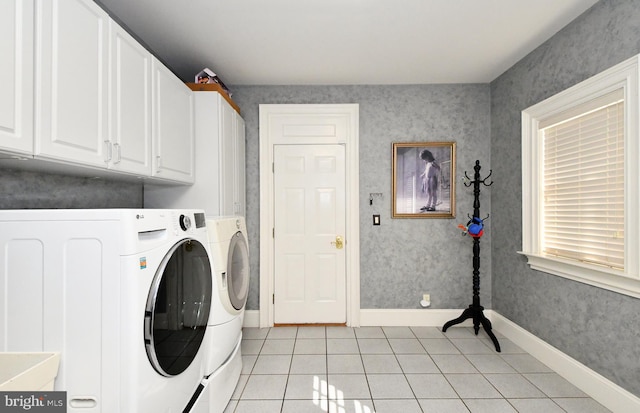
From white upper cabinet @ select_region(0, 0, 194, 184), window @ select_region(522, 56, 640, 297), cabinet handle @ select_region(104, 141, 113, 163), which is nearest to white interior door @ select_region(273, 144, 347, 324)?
white upper cabinet @ select_region(0, 0, 194, 184)

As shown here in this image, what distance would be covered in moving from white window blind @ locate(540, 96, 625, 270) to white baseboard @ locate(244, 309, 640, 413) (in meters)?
0.74

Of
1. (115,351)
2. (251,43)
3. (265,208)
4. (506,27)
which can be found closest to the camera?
(115,351)

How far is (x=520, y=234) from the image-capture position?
9.12 ft

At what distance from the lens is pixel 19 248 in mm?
1122

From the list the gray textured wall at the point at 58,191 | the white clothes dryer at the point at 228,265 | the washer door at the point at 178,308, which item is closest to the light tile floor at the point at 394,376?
the white clothes dryer at the point at 228,265

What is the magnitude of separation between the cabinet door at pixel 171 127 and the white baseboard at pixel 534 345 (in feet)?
5.77

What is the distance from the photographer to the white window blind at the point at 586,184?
1908 mm

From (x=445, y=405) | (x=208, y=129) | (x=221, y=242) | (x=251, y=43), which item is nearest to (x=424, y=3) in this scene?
(x=251, y=43)

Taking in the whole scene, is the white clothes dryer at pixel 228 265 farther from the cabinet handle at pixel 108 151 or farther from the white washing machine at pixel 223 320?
the cabinet handle at pixel 108 151

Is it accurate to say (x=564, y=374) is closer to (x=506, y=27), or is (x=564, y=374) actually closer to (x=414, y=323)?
(x=414, y=323)

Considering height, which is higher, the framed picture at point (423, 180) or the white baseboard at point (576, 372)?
the framed picture at point (423, 180)

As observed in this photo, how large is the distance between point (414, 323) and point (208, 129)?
2.74m

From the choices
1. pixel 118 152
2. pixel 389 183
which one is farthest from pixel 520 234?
pixel 118 152

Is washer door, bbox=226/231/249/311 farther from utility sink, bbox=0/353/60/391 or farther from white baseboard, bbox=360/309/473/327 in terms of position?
white baseboard, bbox=360/309/473/327
